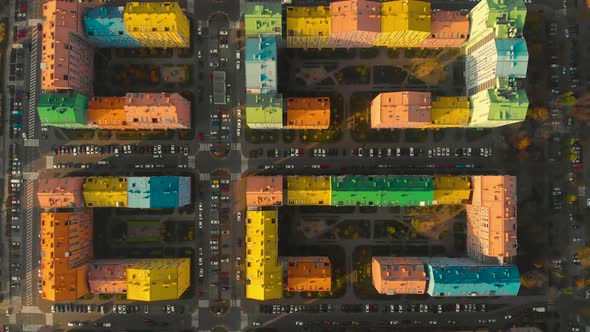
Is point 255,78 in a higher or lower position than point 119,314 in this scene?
higher

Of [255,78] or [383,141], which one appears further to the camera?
[383,141]

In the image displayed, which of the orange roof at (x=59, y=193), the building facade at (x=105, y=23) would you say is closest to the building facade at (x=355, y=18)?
the building facade at (x=105, y=23)

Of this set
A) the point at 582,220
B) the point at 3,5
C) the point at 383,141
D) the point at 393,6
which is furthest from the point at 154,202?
the point at 582,220

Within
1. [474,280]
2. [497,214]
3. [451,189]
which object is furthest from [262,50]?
[474,280]

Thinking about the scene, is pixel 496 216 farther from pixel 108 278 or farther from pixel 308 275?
pixel 108 278

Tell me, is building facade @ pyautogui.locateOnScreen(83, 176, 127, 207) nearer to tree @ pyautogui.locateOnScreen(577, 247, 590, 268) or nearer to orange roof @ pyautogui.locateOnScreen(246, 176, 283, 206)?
orange roof @ pyautogui.locateOnScreen(246, 176, 283, 206)

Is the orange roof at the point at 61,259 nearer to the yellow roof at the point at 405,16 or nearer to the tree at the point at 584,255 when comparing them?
the yellow roof at the point at 405,16

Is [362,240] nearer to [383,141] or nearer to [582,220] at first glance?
[383,141]
